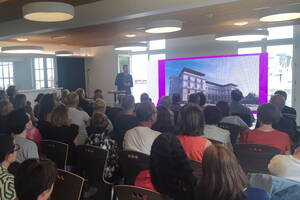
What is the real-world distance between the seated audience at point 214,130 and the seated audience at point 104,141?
98 centimetres

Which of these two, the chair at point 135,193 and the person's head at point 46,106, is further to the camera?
the person's head at point 46,106

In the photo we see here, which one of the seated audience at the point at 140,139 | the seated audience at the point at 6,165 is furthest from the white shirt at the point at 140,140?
the seated audience at the point at 6,165

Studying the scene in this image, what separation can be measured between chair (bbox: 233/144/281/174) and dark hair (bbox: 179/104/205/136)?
396 mm

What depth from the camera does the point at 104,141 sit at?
3055 mm

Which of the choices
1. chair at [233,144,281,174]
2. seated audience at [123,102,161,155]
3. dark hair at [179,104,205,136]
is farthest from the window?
chair at [233,144,281,174]

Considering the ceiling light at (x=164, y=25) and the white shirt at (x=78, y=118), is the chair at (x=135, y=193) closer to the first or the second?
the white shirt at (x=78, y=118)

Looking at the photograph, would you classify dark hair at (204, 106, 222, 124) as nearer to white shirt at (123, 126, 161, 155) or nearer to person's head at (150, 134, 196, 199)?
white shirt at (123, 126, 161, 155)

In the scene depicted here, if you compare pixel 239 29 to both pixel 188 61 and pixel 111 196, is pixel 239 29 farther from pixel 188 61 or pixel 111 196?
pixel 111 196

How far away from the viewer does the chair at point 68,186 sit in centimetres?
185

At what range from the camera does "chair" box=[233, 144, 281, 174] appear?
95.4 inches

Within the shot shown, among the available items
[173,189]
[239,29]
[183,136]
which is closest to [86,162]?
[183,136]

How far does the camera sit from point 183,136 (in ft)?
8.18

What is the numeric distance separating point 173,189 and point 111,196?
1520 millimetres

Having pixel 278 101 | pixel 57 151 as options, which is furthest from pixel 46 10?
pixel 278 101
